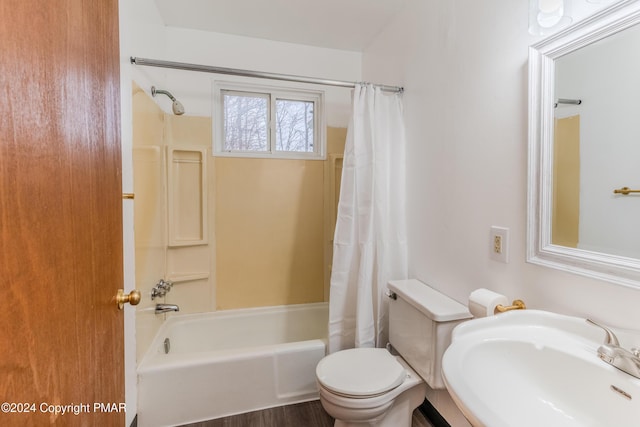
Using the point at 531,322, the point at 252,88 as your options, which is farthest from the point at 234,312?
the point at 531,322

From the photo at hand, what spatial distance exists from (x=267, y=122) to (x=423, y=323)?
2007 millimetres

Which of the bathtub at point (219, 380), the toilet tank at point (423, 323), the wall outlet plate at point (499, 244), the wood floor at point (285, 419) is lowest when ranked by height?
the wood floor at point (285, 419)

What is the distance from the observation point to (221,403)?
1652mm

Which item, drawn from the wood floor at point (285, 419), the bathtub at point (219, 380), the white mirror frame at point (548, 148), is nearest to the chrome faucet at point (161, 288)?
the bathtub at point (219, 380)

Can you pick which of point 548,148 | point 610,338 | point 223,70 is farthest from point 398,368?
point 223,70

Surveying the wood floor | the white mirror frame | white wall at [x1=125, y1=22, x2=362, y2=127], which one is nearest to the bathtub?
the wood floor

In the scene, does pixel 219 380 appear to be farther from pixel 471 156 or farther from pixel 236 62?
pixel 236 62

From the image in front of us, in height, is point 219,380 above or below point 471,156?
below

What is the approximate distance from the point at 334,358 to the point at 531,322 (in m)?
0.95

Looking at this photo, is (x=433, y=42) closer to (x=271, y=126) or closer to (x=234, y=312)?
(x=271, y=126)

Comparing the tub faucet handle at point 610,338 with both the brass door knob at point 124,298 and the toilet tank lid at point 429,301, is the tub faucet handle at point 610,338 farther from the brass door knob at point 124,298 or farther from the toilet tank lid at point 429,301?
the brass door knob at point 124,298

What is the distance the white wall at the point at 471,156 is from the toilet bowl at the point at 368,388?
24 centimetres

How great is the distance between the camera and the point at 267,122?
2521 mm

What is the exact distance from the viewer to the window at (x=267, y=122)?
240 centimetres
